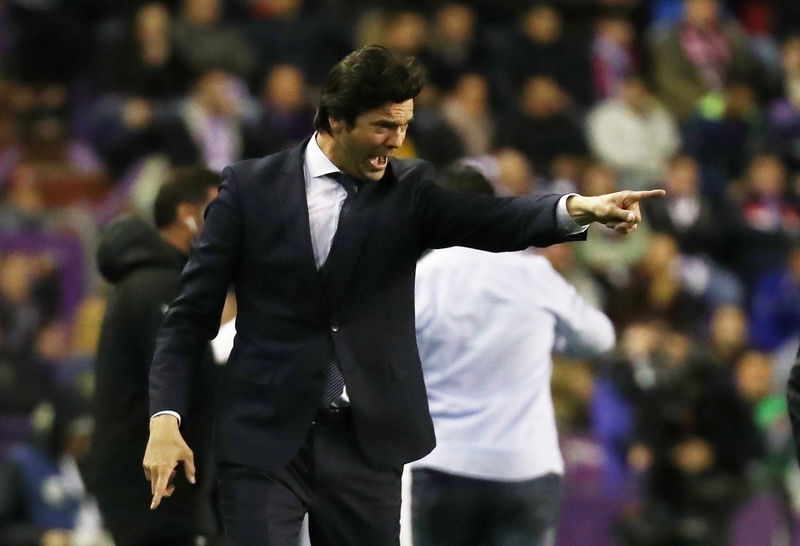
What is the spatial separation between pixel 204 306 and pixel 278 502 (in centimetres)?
59

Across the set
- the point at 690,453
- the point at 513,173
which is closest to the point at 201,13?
the point at 513,173

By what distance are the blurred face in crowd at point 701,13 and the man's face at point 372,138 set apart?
33.9 ft

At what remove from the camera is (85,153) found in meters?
12.6

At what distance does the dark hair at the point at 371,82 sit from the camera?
4.41m

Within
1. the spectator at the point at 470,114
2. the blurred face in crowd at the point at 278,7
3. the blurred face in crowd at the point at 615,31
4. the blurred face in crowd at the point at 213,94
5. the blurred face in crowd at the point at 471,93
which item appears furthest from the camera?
the blurred face in crowd at the point at 615,31

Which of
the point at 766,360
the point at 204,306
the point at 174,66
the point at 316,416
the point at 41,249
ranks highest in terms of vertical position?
the point at 204,306

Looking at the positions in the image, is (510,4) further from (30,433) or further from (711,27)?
(30,433)

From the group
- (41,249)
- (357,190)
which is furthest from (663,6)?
(357,190)

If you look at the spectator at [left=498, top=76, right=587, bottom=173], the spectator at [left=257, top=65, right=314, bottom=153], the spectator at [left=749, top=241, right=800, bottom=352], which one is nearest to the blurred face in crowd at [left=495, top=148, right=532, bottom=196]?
the spectator at [left=498, top=76, right=587, bottom=173]

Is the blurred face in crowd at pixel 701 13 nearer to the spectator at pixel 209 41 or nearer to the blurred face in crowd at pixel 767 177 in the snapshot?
the blurred face in crowd at pixel 767 177

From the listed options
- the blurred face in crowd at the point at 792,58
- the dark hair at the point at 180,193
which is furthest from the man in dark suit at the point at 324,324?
the blurred face in crowd at the point at 792,58

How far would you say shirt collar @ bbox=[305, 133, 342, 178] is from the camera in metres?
4.60

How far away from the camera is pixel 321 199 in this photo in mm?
4602

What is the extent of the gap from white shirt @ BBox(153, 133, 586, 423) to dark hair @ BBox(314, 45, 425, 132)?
189 mm
